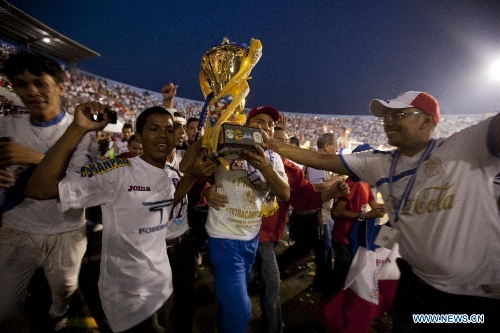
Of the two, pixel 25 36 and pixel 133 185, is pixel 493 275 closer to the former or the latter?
pixel 133 185

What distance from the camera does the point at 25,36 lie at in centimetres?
1272

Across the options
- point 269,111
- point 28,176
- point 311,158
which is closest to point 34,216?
point 28,176

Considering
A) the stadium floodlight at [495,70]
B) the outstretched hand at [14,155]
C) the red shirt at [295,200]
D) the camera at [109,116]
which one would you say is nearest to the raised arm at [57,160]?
the camera at [109,116]

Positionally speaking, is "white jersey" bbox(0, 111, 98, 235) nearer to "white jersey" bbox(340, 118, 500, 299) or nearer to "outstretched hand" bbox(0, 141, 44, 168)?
"outstretched hand" bbox(0, 141, 44, 168)

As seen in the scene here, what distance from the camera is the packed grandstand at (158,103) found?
12.9m

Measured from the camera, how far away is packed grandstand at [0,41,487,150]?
42.4 feet

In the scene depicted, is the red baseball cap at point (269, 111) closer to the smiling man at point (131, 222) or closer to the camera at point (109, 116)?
the smiling man at point (131, 222)

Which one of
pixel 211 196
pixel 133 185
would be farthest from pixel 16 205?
pixel 211 196

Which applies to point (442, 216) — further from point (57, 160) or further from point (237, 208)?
point (57, 160)

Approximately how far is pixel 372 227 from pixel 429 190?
1071 mm

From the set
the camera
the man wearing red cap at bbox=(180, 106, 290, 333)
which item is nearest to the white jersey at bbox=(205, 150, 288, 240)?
the man wearing red cap at bbox=(180, 106, 290, 333)

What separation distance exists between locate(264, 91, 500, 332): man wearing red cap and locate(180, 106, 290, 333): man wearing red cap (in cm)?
99

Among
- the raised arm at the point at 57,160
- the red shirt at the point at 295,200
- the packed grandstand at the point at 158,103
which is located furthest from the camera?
the packed grandstand at the point at 158,103

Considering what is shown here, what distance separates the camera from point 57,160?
1173 millimetres
